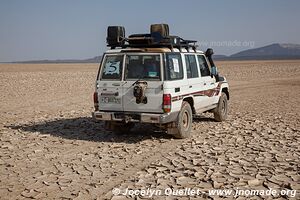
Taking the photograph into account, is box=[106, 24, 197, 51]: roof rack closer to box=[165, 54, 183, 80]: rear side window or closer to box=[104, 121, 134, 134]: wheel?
box=[165, 54, 183, 80]: rear side window

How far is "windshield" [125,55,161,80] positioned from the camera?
8359 millimetres

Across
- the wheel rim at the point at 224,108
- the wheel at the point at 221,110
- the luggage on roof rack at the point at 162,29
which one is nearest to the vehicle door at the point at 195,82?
the luggage on roof rack at the point at 162,29

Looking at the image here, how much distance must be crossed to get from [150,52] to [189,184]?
12.3 feet

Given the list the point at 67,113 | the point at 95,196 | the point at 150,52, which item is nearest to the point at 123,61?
the point at 150,52

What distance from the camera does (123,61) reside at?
871 centimetres

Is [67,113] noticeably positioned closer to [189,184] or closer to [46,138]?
[46,138]

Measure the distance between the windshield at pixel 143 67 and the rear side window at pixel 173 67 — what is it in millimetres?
213

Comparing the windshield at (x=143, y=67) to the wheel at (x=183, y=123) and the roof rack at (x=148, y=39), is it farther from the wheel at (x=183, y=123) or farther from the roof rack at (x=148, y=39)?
the wheel at (x=183, y=123)

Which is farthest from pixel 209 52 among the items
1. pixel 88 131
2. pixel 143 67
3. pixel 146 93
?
pixel 88 131

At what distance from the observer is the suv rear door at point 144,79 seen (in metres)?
8.26

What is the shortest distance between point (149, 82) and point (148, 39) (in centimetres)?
117

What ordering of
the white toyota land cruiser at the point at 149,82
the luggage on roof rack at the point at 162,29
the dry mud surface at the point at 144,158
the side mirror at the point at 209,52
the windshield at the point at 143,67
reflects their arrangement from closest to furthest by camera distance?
the dry mud surface at the point at 144,158 → the white toyota land cruiser at the point at 149,82 → the windshield at the point at 143,67 → the luggage on roof rack at the point at 162,29 → the side mirror at the point at 209,52

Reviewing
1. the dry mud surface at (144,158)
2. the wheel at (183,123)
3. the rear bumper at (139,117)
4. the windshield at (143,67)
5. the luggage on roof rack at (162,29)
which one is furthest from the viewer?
the luggage on roof rack at (162,29)

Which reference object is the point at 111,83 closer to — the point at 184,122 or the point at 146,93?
the point at 146,93
